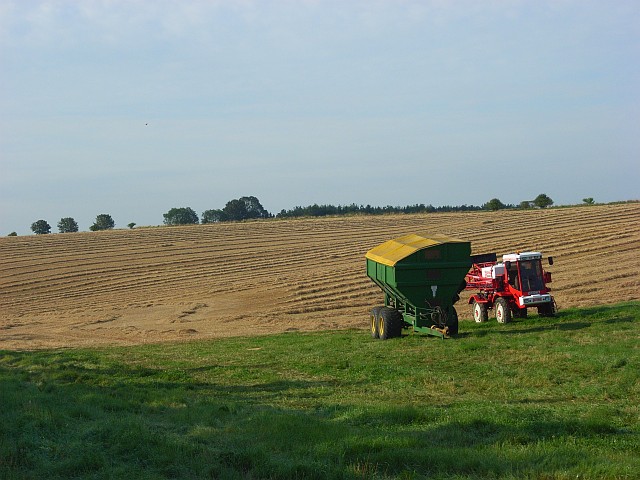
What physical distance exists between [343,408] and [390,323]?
31.3ft

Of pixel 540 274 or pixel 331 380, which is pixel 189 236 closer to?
pixel 540 274

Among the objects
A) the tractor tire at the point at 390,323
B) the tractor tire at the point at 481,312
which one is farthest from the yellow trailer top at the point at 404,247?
the tractor tire at the point at 481,312

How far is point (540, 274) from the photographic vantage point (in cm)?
2130

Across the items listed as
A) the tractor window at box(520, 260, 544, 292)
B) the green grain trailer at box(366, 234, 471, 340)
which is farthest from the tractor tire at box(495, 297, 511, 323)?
the green grain trailer at box(366, 234, 471, 340)

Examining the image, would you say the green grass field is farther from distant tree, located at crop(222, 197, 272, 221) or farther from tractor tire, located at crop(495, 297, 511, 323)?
distant tree, located at crop(222, 197, 272, 221)

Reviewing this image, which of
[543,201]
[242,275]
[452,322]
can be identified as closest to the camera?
[452,322]

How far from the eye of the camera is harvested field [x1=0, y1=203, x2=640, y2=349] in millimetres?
27406

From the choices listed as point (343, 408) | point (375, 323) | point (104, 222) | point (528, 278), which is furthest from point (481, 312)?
point (104, 222)

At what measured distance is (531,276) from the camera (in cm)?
2122

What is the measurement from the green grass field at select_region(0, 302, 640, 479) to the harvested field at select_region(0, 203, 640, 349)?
7593 mm

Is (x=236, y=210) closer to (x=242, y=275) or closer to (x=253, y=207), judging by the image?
(x=253, y=207)

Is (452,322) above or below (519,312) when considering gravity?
above

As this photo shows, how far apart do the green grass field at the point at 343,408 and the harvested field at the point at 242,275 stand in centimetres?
759

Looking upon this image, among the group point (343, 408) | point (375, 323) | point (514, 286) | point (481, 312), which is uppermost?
point (514, 286)
